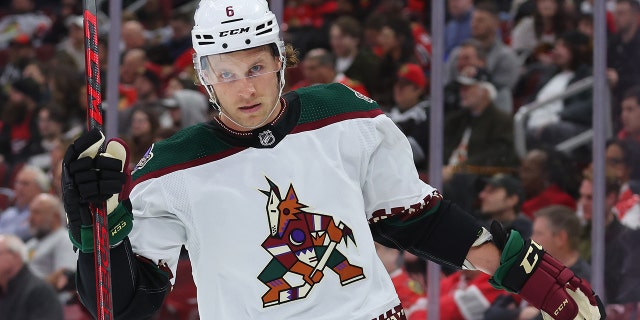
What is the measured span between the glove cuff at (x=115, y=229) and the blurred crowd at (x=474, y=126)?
5.93ft

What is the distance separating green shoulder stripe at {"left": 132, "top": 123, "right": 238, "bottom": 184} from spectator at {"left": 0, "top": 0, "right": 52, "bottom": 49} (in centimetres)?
520

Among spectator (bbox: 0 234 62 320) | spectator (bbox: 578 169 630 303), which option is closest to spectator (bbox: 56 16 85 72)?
spectator (bbox: 0 234 62 320)

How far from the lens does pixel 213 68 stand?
2.73 m

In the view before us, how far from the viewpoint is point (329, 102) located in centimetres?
283

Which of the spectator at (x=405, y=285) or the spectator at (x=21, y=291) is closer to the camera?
the spectator at (x=405, y=285)

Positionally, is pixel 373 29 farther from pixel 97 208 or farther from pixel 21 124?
Answer: pixel 97 208

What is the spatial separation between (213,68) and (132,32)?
2833 millimetres

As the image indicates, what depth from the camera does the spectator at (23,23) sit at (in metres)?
7.87

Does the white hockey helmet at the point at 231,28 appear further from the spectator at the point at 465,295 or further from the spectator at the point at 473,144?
the spectator at the point at 465,295

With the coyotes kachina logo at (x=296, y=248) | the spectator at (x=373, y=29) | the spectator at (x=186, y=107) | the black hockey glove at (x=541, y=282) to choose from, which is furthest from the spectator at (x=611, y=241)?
the coyotes kachina logo at (x=296, y=248)

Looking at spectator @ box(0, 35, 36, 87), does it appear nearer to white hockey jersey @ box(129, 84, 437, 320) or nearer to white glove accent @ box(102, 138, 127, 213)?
white hockey jersey @ box(129, 84, 437, 320)

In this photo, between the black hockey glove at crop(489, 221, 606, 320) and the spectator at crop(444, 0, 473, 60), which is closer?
the black hockey glove at crop(489, 221, 606, 320)

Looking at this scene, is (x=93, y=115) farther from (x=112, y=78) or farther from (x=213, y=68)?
(x=112, y=78)

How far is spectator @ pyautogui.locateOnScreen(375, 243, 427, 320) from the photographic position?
4590 millimetres
